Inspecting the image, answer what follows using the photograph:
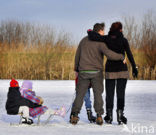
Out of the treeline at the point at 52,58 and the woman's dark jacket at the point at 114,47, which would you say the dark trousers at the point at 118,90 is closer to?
the woman's dark jacket at the point at 114,47

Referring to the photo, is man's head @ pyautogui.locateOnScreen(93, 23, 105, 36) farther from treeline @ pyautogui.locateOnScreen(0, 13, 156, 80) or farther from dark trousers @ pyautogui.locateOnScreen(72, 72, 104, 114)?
treeline @ pyautogui.locateOnScreen(0, 13, 156, 80)

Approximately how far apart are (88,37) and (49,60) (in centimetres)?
1350

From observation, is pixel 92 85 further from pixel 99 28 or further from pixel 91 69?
pixel 99 28

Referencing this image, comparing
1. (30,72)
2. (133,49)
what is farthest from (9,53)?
(133,49)

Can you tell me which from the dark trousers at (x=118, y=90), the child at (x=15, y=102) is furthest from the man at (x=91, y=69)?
the child at (x=15, y=102)

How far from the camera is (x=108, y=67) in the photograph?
4.78 meters

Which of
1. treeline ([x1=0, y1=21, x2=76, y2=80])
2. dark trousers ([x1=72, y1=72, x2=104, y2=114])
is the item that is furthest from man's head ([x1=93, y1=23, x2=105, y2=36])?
treeline ([x1=0, y1=21, x2=76, y2=80])

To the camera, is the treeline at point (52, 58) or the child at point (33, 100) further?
the treeline at point (52, 58)

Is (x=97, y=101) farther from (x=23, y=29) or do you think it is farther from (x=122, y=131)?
(x=23, y=29)

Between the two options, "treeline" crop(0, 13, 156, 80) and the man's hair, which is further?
"treeline" crop(0, 13, 156, 80)

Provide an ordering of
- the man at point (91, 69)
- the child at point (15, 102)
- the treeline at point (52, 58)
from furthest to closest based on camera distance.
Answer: the treeline at point (52, 58) → the man at point (91, 69) → the child at point (15, 102)

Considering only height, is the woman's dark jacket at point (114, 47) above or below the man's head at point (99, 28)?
below

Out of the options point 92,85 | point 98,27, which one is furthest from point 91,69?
A: point 98,27

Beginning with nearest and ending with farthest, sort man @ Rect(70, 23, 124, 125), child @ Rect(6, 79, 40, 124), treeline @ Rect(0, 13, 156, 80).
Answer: child @ Rect(6, 79, 40, 124) → man @ Rect(70, 23, 124, 125) → treeline @ Rect(0, 13, 156, 80)
